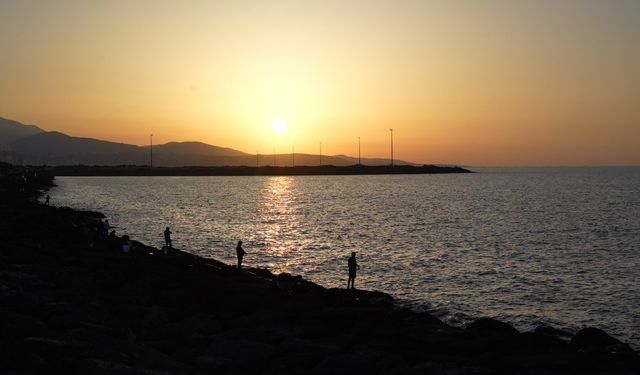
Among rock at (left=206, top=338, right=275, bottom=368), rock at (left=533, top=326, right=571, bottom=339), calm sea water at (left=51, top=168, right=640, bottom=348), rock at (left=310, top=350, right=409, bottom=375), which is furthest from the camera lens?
calm sea water at (left=51, top=168, right=640, bottom=348)

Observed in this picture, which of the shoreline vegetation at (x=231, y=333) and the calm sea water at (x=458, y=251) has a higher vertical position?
the shoreline vegetation at (x=231, y=333)

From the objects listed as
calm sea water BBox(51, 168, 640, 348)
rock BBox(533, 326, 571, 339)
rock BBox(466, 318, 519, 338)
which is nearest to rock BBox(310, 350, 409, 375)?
rock BBox(466, 318, 519, 338)

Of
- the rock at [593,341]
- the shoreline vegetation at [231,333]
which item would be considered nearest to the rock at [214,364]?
the shoreline vegetation at [231,333]

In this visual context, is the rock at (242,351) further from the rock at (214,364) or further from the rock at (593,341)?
the rock at (593,341)

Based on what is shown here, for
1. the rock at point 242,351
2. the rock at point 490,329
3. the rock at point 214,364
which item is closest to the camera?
the rock at point 214,364

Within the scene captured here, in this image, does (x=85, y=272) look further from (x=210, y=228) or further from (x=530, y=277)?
(x=210, y=228)

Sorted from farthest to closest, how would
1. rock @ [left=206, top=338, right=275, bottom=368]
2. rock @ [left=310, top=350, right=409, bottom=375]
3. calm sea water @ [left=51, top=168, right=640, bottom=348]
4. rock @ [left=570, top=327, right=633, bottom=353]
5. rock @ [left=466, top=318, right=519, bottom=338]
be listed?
calm sea water @ [left=51, top=168, right=640, bottom=348] < rock @ [left=466, top=318, right=519, bottom=338] < rock @ [left=570, top=327, right=633, bottom=353] < rock @ [left=206, top=338, right=275, bottom=368] < rock @ [left=310, top=350, right=409, bottom=375]

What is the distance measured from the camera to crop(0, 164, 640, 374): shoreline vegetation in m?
12.8

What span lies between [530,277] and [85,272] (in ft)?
80.1

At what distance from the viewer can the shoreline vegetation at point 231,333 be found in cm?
1276

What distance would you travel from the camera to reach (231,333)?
16.6m

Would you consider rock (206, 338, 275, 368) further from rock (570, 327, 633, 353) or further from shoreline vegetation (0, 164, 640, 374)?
rock (570, 327, 633, 353)

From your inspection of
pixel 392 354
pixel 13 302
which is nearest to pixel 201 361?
pixel 392 354

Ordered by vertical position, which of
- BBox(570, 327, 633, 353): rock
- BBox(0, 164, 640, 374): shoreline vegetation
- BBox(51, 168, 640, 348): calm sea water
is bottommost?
BBox(51, 168, 640, 348): calm sea water
